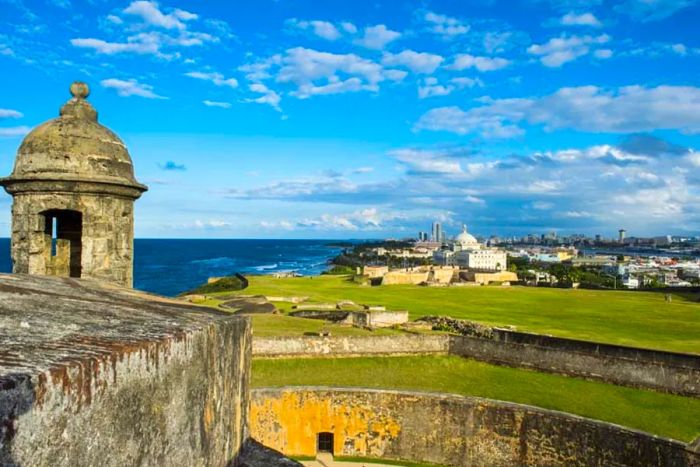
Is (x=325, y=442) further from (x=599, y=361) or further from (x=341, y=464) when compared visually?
(x=599, y=361)

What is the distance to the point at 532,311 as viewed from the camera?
31.9 meters

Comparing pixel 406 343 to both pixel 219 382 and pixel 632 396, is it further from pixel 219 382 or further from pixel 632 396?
pixel 219 382

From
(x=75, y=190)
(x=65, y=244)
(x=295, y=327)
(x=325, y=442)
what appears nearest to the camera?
(x=75, y=190)

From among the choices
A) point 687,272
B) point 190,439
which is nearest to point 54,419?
point 190,439

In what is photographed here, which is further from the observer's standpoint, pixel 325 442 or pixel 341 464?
pixel 325 442

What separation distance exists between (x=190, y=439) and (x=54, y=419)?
184 cm

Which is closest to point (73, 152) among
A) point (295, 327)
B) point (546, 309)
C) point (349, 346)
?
point (349, 346)

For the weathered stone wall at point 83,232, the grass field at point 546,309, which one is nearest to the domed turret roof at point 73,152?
the weathered stone wall at point 83,232

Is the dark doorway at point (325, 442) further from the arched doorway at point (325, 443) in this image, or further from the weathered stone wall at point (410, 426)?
the weathered stone wall at point (410, 426)

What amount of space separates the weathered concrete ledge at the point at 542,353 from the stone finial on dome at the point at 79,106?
401 inches

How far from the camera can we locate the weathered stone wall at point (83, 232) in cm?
877

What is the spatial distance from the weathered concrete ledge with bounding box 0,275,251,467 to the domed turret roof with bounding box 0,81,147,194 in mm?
3594

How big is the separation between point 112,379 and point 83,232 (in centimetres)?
638

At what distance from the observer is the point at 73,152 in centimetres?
880
